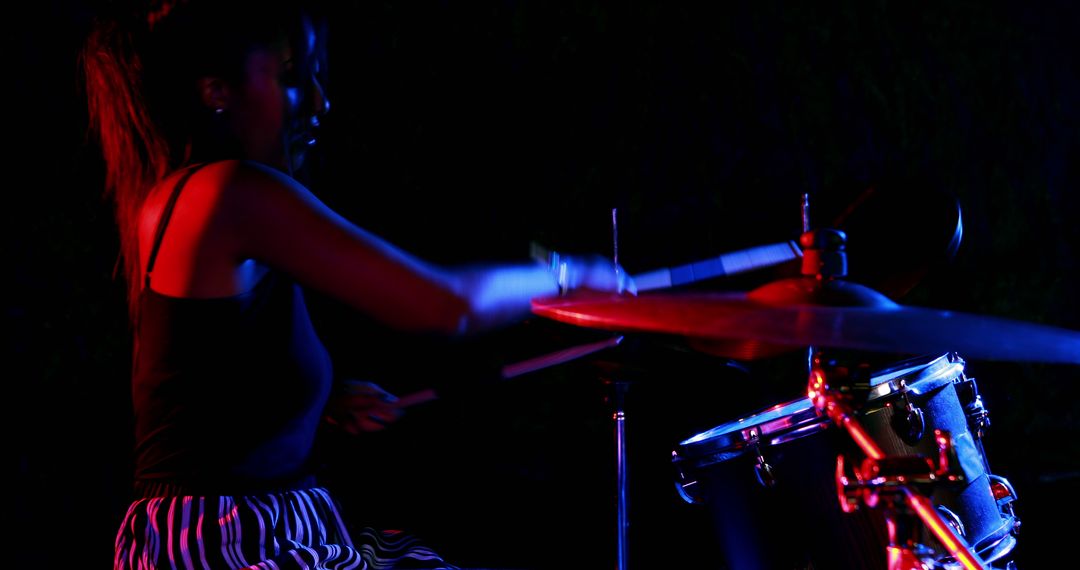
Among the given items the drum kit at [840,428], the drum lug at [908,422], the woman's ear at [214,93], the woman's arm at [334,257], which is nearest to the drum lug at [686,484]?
the drum kit at [840,428]

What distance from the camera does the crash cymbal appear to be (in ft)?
2.86

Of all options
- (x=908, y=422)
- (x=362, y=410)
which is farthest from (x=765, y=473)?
(x=362, y=410)

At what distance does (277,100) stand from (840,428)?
104cm

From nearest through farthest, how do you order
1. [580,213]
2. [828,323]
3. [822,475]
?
1. [828,323]
2. [822,475]
3. [580,213]

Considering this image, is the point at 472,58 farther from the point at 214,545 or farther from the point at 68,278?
the point at 214,545

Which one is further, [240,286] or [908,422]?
[908,422]

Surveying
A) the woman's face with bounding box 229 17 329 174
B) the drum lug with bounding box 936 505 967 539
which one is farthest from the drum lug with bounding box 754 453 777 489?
the woman's face with bounding box 229 17 329 174

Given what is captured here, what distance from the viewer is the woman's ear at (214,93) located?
1.17 m

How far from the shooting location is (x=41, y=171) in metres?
1.84

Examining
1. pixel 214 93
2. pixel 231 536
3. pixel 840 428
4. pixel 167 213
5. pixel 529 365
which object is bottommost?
pixel 231 536

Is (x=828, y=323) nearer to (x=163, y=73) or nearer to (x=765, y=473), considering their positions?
(x=765, y=473)

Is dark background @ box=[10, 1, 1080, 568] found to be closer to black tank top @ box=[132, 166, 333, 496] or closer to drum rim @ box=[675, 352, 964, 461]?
drum rim @ box=[675, 352, 964, 461]

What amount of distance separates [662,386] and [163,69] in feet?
5.27

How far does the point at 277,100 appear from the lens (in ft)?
3.93
